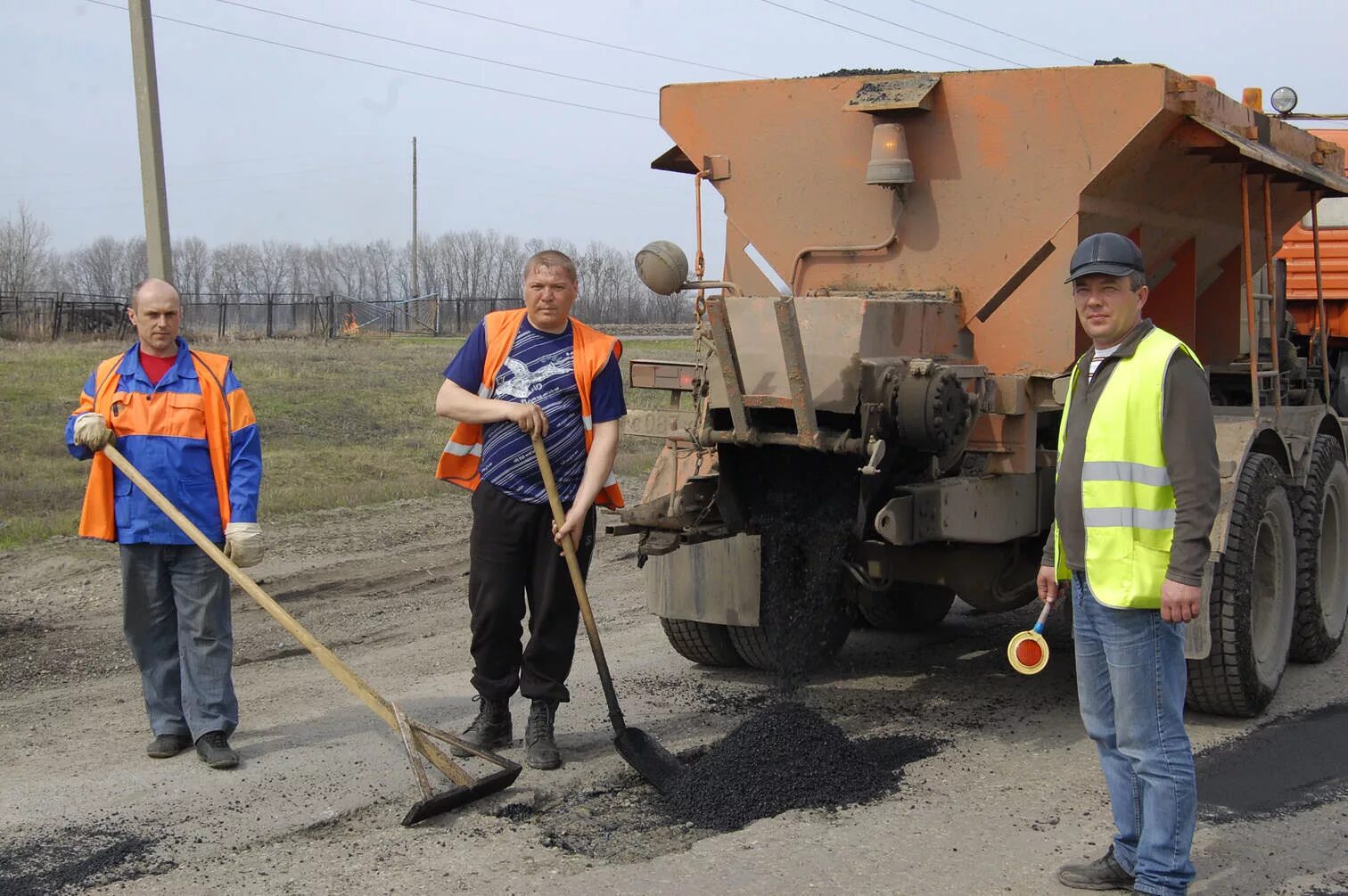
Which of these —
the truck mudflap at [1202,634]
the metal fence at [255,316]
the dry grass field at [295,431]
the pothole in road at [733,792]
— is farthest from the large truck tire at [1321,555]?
the metal fence at [255,316]

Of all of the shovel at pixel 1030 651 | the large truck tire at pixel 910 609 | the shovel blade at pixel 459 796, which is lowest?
the shovel blade at pixel 459 796

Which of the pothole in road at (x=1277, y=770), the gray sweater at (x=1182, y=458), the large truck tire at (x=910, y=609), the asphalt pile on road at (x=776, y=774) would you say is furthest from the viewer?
the large truck tire at (x=910, y=609)

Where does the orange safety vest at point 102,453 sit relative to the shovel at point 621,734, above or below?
above

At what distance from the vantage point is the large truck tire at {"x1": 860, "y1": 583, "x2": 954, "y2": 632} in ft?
22.6

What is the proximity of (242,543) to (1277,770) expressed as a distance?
149 inches

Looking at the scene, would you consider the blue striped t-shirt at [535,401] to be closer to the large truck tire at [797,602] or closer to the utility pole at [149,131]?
the large truck tire at [797,602]

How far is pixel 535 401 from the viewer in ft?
16.0

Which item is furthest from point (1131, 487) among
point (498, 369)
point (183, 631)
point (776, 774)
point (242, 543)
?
point (183, 631)

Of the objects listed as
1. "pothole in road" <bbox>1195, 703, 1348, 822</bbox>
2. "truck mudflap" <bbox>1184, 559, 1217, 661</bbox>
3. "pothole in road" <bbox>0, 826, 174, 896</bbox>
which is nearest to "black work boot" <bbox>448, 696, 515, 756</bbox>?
"pothole in road" <bbox>0, 826, 174, 896</bbox>

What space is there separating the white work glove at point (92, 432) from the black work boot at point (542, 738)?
179 centimetres

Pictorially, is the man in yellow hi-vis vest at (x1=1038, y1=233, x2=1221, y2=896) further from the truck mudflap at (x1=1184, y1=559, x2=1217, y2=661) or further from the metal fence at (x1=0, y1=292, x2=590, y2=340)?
the metal fence at (x1=0, y1=292, x2=590, y2=340)

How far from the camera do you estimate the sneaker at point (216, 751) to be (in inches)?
187

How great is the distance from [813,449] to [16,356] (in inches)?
719

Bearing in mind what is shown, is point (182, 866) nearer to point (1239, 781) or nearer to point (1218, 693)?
point (1239, 781)
